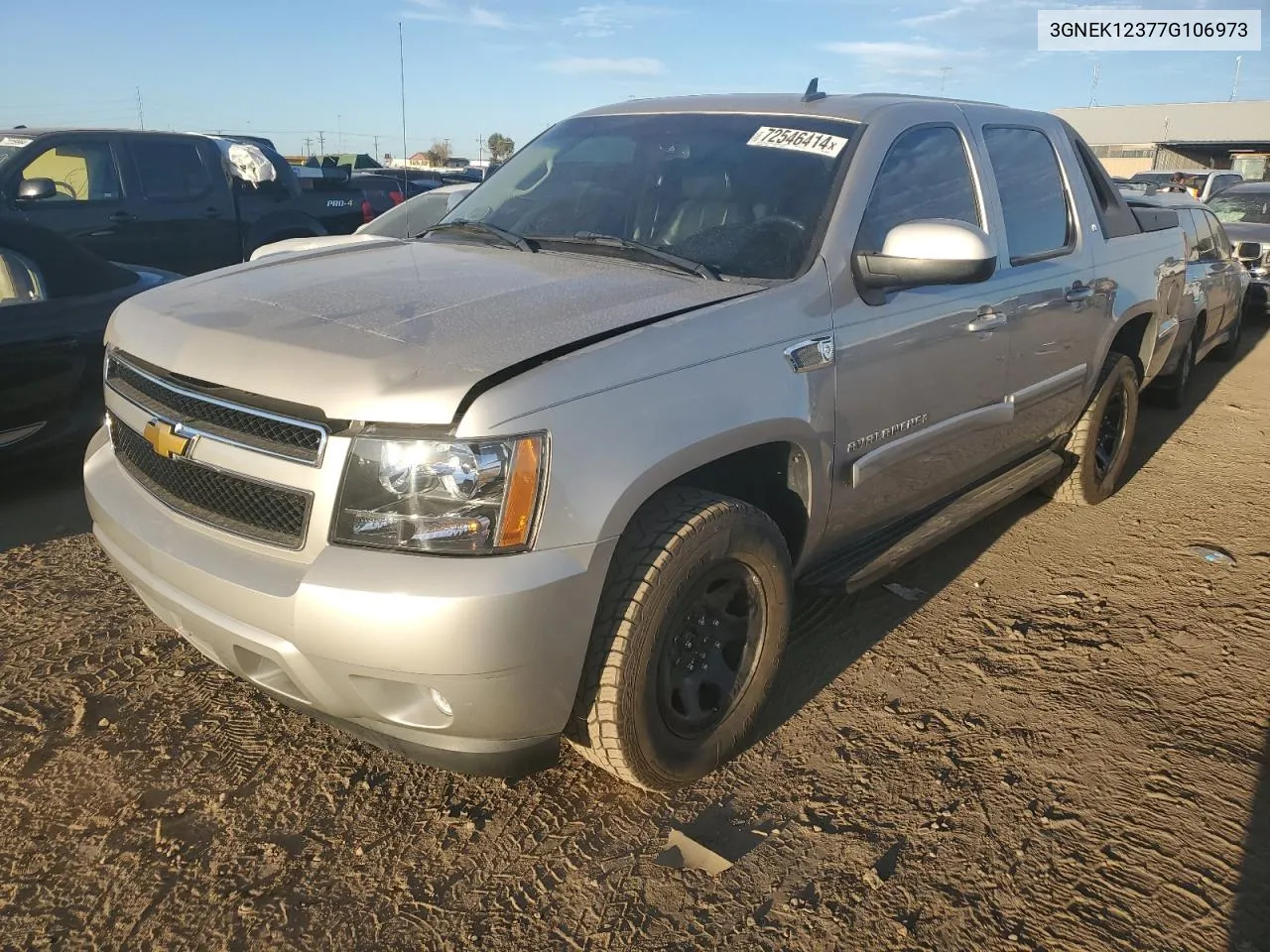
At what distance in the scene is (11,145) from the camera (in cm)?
807

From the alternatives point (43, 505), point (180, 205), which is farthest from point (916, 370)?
point (180, 205)

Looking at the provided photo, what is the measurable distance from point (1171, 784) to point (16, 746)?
3.25 metres

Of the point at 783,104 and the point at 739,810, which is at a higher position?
the point at 783,104

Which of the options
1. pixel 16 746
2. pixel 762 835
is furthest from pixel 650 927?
pixel 16 746

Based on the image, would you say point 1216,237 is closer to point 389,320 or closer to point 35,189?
point 389,320

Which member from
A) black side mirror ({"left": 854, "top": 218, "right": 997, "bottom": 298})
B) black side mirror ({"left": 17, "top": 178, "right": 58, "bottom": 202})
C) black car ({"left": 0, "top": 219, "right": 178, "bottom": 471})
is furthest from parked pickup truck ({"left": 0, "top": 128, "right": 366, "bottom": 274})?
black side mirror ({"left": 854, "top": 218, "right": 997, "bottom": 298})

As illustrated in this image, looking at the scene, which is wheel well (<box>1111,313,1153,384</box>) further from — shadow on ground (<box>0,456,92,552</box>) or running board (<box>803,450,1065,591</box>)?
shadow on ground (<box>0,456,92,552</box>)

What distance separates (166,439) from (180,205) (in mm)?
7197

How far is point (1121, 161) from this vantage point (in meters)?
55.1

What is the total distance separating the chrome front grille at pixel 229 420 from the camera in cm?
213

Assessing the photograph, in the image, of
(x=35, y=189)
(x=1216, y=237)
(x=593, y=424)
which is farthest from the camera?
(x=1216, y=237)

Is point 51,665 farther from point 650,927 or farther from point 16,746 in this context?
point 650,927

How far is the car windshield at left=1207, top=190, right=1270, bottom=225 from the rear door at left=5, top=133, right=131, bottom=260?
41.0 feet

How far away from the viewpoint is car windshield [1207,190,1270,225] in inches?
487
